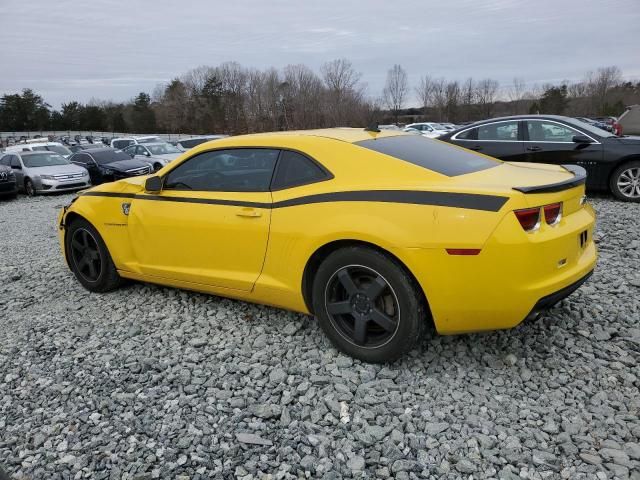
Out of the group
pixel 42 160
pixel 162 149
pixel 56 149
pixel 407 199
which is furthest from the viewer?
pixel 56 149

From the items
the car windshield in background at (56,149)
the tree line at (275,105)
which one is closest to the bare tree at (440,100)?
the tree line at (275,105)

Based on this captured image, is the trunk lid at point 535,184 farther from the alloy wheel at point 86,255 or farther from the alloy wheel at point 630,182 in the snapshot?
the alloy wheel at point 630,182

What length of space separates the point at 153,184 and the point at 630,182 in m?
7.34

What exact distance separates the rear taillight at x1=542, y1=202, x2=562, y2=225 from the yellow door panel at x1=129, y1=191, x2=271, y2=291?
173 cm

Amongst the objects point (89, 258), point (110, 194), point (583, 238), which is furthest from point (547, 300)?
point (89, 258)

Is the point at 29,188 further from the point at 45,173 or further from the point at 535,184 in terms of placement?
the point at 535,184

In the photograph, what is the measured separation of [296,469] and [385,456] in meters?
0.43

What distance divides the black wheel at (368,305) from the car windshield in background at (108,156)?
51.1ft

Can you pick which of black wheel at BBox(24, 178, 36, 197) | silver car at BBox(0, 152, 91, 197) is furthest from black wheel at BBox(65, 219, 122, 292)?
black wheel at BBox(24, 178, 36, 197)

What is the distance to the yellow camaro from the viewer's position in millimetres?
2689

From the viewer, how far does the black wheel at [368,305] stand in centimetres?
290

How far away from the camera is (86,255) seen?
4.74m

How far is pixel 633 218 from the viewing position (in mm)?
6578

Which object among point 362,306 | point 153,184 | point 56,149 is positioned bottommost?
point 362,306
